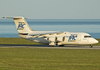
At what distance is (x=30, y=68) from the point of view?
77.0 ft

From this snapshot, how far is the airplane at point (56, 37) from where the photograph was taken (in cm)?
4897

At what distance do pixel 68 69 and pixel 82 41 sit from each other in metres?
26.4

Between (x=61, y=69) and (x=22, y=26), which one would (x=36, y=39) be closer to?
(x=22, y=26)

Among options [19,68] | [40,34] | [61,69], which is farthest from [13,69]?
[40,34]

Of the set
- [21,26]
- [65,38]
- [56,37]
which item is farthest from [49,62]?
[21,26]

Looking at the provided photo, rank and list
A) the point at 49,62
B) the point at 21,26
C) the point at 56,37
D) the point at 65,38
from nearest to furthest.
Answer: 1. the point at 49,62
2. the point at 65,38
3. the point at 56,37
4. the point at 21,26

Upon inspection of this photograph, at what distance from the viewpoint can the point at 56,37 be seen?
165 ft

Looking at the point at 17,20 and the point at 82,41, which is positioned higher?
the point at 17,20

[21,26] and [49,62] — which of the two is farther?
[21,26]

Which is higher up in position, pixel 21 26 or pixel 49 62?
pixel 21 26

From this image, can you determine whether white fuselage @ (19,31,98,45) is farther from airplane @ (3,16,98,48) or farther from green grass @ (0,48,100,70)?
green grass @ (0,48,100,70)

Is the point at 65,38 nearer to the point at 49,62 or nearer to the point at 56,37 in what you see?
the point at 56,37

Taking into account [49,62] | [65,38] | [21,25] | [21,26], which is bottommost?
[65,38]

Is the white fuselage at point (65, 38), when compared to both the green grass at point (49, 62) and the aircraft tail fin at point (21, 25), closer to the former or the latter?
the aircraft tail fin at point (21, 25)
